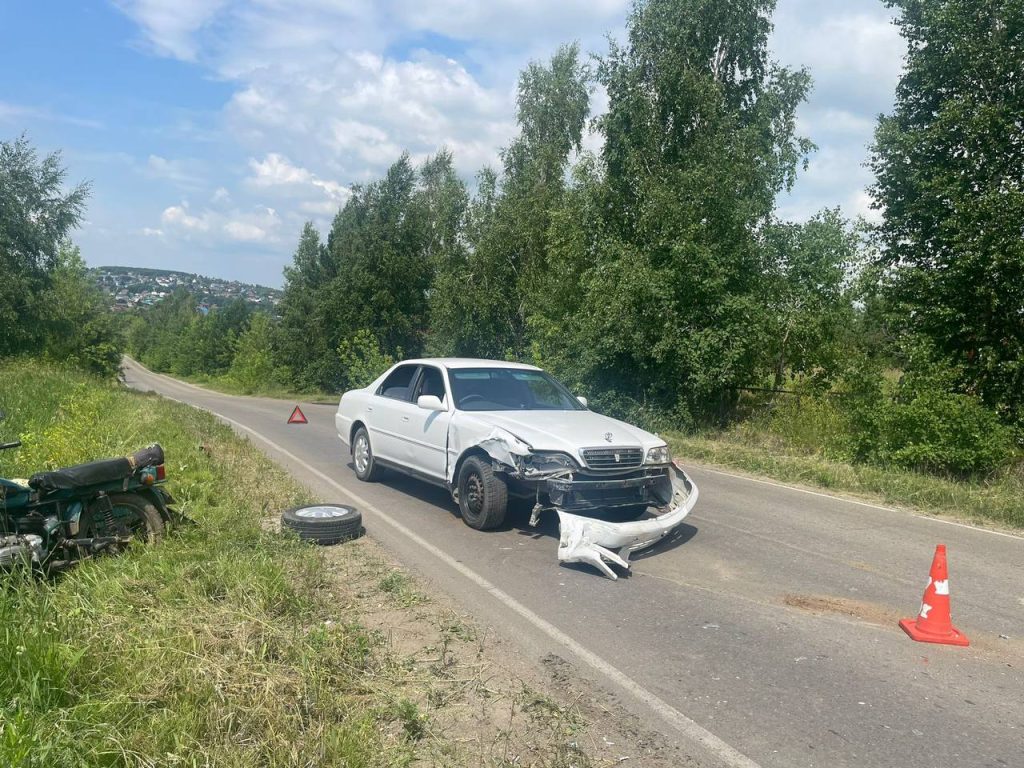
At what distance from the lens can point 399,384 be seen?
33.4 ft

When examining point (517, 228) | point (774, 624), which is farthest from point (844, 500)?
point (517, 228)

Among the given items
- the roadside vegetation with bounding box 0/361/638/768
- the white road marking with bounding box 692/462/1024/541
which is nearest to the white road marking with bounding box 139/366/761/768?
the roadside vegetation with bounding box 0/361/638/768

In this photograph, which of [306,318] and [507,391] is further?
[306,318]

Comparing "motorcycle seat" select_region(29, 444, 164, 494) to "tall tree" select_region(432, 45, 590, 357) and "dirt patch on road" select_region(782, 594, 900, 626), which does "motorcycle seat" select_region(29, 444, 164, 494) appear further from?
"tall tree" select_region(432, 45, 590, 357)

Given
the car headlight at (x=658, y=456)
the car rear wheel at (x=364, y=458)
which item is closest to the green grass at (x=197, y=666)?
the car headlight at (x=658, y=456)

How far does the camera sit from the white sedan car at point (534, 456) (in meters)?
6.81

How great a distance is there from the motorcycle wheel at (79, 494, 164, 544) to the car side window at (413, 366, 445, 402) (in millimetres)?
3447

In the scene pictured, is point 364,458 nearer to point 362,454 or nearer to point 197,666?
point 362,454

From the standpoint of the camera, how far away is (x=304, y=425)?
65.3 feet

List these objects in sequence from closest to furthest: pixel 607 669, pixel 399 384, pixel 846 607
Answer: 1. pixel 607 669
2. pixel 846 607
3. pixel 399 384

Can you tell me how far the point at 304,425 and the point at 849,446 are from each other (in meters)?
13.1

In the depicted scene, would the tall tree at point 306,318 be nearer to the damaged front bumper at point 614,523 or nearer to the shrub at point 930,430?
the shrub at point 930,430

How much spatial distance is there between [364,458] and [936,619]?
746cm

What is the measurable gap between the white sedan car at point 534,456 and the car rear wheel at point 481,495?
0.4 inches
